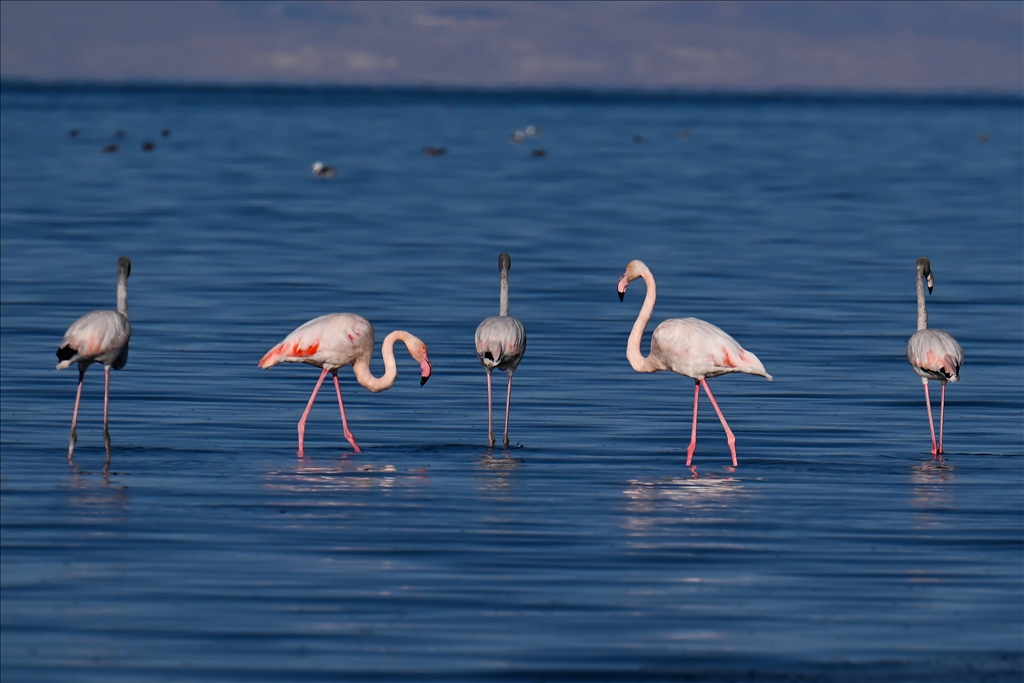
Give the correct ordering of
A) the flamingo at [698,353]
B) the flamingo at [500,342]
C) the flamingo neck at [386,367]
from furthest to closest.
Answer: the flamingo neck at [386,367], the flamingo at [500,342], the flamingo at [698,353]

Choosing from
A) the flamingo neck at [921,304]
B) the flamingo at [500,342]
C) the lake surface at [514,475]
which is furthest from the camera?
the flamingo neck at [921,304]

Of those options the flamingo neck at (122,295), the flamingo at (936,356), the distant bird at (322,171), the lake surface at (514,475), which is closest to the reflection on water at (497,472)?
the lake surface at (514,475)

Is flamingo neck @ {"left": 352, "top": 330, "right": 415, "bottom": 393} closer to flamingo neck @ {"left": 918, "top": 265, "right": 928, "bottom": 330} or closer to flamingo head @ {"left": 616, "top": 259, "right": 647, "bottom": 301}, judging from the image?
flamingo head @ {"left": 616, "top": 259, "right": 647, "bottom": 301}

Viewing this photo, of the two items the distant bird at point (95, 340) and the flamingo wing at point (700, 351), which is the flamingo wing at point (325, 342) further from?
the flamingo wing at point (700, 351)

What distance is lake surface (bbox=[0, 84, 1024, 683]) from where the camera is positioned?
8359 mm

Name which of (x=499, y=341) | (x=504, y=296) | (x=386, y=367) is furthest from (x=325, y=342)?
(x=504, y=296)

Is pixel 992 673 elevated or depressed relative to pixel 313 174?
depressed

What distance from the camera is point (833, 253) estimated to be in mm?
31969

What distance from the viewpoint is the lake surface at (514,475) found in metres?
8.36

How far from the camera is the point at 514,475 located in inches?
496

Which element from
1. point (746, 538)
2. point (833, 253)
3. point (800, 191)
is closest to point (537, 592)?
point (746, 538)

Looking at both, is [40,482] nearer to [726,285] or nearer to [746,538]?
[746,538]

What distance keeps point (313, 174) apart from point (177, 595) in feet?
161

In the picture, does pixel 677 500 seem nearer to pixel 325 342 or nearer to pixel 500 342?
pixel 500 342
